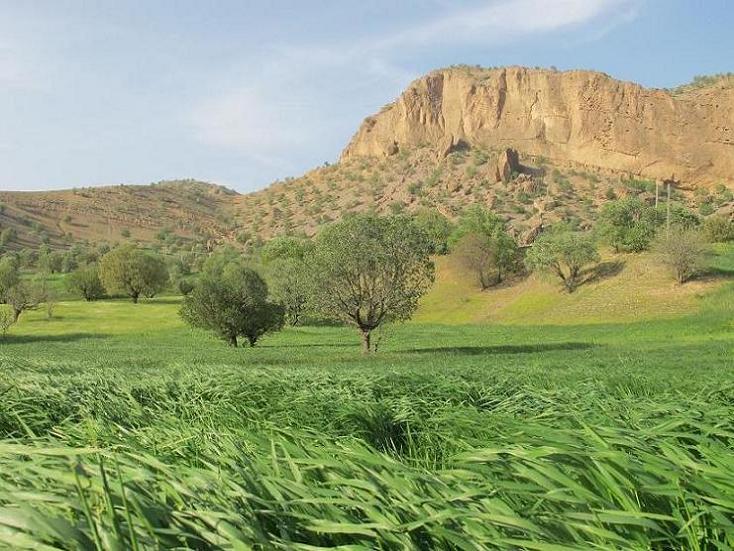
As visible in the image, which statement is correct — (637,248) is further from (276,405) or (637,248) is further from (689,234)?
(276,405)

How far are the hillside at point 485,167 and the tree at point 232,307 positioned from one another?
72.5m

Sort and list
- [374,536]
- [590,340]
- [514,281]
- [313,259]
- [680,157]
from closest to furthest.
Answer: [374,536] < [313,259] < [590,340] < [514,281] < [680,157]

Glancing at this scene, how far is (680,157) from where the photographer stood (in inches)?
5472

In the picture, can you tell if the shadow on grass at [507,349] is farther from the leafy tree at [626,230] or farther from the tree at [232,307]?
the leafy tree at [626,230]

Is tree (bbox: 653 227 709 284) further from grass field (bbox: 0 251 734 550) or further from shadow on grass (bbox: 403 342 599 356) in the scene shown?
grass field (bbox: 0 251 734 550)

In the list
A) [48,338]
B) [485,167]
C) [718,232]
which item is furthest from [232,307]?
[485,167]

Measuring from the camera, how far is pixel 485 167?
135625 millimetres

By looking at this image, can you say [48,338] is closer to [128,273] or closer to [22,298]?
[22,298]

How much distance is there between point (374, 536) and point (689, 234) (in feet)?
176

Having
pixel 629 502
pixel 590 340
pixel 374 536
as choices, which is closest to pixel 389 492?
pixel 374 536

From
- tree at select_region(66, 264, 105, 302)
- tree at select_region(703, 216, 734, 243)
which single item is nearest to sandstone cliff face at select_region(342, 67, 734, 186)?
tree at select_region(703, 216, 734, 243)

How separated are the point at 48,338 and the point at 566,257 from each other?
140ft

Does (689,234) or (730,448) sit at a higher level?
(689,234)

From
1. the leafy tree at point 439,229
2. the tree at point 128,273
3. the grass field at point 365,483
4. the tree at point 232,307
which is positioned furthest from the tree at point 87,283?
the grass field at point 365,483
